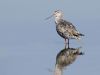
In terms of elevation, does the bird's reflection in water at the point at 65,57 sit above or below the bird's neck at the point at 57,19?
below

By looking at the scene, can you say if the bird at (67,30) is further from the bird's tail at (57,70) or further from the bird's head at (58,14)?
the bird's tail at (57,70)

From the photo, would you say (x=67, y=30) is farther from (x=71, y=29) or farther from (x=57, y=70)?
(x=57, y=70)

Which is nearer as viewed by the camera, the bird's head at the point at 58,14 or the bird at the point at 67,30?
the bird at the point at 67,30

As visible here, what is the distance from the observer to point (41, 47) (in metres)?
15.3

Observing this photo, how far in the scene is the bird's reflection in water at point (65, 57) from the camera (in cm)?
1339

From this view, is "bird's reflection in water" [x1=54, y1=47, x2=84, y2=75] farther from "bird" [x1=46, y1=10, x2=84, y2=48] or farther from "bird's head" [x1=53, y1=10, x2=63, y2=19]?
"bird's head" [x1=53, y1=10, x2=63, y2=19]

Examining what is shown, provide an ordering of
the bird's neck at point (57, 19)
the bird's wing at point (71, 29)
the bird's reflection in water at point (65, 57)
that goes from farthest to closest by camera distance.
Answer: the bird's neck at point (57, 19), the bird's wing at point (71, 29), the bird's reflection in water at point (65, 57)

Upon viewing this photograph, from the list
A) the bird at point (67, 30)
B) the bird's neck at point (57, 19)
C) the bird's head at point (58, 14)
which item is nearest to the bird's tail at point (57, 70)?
the bird at point (67, 30)

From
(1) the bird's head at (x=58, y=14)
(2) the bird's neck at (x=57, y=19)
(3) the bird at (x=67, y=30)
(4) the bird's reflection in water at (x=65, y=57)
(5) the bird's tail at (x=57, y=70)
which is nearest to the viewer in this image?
(5) the bird's tail at (x=57, y=70)

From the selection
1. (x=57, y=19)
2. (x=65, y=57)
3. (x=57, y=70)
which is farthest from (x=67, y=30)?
(x=57, y=70)

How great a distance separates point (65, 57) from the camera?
1448 centimetres

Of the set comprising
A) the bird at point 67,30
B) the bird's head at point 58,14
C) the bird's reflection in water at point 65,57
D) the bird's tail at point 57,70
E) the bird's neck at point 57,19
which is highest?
the bird's head at point 58,14

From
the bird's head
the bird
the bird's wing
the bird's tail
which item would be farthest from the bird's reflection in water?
the bird's head

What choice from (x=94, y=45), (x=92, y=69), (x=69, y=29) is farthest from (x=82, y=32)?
(x=92, y=69)
